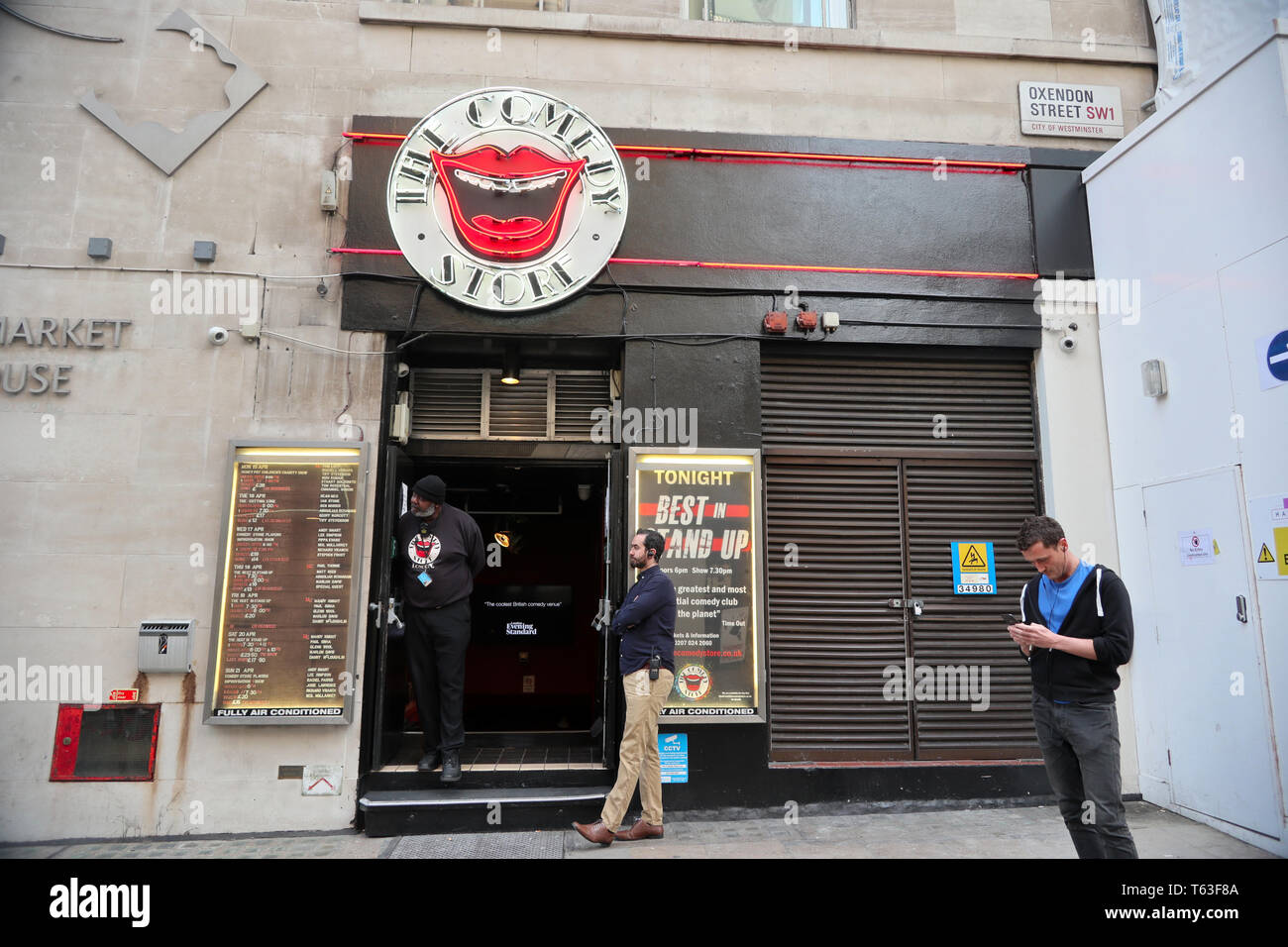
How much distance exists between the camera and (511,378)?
608 centimetres

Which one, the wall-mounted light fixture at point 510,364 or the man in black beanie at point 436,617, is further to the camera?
the wall-mounted light fixture at point 510,364

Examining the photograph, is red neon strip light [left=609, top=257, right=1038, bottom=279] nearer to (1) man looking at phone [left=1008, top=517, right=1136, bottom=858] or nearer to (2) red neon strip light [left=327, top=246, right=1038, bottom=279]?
(2) red neon strip light [left=327, top=246, right=1038, bottom=279]

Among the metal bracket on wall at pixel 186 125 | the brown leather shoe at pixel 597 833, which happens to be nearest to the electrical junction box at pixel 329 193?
the metal bracket on wall at pixel 186 125

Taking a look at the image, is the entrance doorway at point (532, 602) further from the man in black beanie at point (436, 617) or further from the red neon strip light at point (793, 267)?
the red neon strip light at point (793, 267)

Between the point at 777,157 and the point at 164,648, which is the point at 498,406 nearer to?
A: the point at 164,648

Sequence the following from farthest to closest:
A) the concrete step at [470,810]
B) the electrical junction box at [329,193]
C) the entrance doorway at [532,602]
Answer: the entrance doorway at [532,602], the electrical junction box at [329,193], the concrete step at [470,810]

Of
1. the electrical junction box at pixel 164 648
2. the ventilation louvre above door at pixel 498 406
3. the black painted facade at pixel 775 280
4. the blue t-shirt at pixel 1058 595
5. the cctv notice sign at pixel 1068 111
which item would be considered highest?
the cctv notice sign at pixel 1068 111

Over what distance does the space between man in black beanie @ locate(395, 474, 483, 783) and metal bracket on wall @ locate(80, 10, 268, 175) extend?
3.18m

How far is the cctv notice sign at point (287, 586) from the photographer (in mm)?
5184

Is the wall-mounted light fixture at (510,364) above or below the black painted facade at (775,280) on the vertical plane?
below

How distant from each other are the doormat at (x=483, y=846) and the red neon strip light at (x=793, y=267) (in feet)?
13.7

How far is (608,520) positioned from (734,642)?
1310 mm

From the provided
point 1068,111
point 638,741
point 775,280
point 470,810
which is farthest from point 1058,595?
point 1068,111

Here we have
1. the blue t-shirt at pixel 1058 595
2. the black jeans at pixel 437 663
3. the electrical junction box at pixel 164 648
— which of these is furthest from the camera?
the black jeans at pixel 437 663
